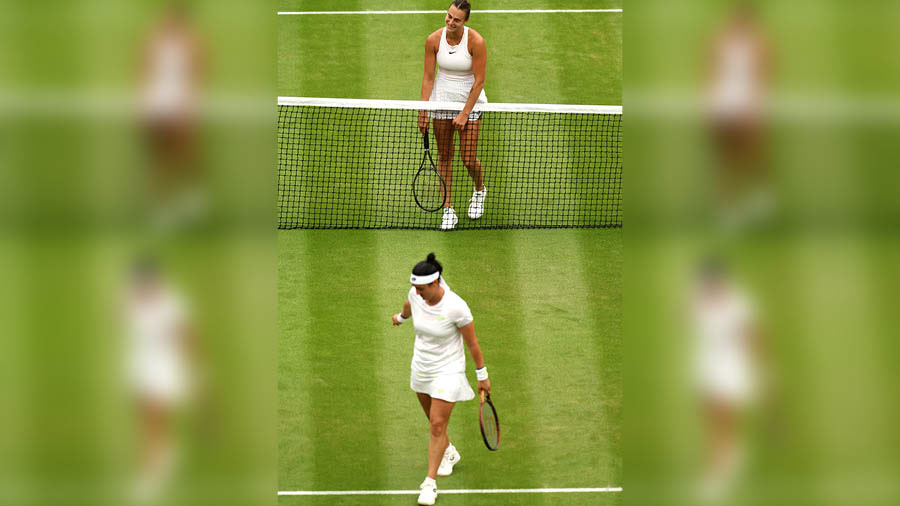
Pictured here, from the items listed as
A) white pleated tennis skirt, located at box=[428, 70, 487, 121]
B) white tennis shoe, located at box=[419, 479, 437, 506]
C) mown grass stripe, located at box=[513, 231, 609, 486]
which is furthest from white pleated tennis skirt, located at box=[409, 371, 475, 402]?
white pleated tennis skirt, located at box=[428, 70, 487, 121]

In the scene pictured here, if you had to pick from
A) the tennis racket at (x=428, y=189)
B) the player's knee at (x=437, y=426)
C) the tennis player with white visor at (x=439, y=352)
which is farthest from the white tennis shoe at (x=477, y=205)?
the player's knee at (x=437, y=426)

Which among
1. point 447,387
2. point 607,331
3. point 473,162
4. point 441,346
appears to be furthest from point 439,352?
point 473,162

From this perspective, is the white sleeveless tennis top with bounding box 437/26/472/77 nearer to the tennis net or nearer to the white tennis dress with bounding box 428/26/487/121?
the white tennis dress with bounding box 428/26/487/121

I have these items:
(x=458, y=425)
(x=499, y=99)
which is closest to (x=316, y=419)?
(x=458, y=425)

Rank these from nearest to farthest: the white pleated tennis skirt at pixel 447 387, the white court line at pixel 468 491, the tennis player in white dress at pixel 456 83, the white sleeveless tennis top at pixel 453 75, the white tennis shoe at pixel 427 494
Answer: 1. the white pleated tennis skirt at pixel 447 387
2. the white tennis shoe at pixel 427 494
3. the white court line at pixel 468 491
4. the tennis player in white dress at pixel 456 83
5. the white sleeveless tennis top at pixel 453 75

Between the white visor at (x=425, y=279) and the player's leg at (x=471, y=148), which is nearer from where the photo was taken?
the white visor at (x=425, y=279)

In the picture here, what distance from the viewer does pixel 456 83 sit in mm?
14320

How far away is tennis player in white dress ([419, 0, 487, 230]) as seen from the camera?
13.9 meters

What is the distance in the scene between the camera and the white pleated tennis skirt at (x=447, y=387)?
10.0m

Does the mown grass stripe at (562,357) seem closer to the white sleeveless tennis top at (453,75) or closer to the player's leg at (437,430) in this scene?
the player's leg at (437,430)
